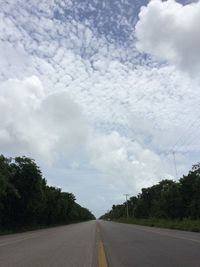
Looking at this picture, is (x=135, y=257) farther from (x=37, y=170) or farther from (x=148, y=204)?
(x=148, y=204)

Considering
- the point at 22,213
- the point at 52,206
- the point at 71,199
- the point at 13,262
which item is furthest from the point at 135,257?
the point at 71,199

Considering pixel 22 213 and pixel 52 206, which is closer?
pixel 22 213

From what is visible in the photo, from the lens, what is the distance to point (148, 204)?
447 ft

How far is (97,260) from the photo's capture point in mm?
13523

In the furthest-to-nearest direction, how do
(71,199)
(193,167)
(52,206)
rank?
1. (71,199)
2. (52,206)
3. (193,167)

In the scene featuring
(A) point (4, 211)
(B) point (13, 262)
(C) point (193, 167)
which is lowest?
(B) point (13, 262)

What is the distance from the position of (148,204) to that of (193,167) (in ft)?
186

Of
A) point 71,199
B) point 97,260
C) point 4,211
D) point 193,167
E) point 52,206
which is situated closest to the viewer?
point 97,260

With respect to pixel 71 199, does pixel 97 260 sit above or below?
below

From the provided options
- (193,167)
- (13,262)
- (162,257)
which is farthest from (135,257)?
(193,167)

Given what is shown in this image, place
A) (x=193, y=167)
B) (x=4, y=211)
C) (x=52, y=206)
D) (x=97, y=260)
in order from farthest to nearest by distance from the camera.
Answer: (x=52, y=206), (x=193, y=167), (x=4, y=211), (x=97, y=260)

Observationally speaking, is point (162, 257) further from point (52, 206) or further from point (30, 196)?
point (52, 206)

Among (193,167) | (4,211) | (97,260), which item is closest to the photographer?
(97,260)

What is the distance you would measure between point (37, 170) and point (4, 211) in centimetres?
740
